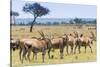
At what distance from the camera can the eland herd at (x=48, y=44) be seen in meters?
2.06

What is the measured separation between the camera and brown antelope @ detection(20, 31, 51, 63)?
2.08 m

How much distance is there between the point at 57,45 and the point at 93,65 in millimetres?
474

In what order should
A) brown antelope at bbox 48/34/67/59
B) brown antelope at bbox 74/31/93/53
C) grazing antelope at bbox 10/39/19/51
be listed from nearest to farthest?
grazing antelope at bbox 10/39/19/51 < brown antelope at bbox 48/34/67/59 < brown antelope at bbox 74/31/93/53

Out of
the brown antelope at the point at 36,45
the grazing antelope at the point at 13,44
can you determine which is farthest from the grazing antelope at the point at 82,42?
the grazing antelope at the point at 13,44

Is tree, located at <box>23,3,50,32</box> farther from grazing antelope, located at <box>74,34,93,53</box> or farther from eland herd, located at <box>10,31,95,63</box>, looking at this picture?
grazing antelope, located at <box>74,34,93,53</box>

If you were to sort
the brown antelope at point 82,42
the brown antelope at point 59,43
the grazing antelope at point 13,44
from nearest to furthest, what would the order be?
the grazing antelope at point 13,44, the brown antelope at point 59,43, the brown antelope at point 82,42

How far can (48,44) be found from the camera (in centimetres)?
217

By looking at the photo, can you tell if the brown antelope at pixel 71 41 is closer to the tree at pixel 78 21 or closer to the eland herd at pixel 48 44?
the eland herd at pixel 48 44

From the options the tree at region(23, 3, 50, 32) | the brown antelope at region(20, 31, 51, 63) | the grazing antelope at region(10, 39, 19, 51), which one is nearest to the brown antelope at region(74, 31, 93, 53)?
the brown antelope at region(20, 31, 51, 63)

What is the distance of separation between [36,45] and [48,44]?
0.12 meters

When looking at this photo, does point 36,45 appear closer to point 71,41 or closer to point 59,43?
point 59,43

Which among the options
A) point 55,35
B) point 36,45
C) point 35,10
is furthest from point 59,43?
point 35,10

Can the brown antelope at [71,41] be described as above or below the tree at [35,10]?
below
